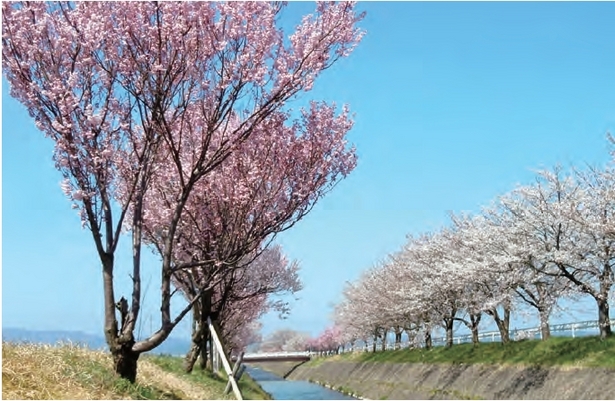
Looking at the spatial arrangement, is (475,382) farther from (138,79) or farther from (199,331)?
(138,79)

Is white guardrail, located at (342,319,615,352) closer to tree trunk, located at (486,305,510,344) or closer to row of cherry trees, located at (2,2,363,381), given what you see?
tree trunk, located at (486,305,510,344)

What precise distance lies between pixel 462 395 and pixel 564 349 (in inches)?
266

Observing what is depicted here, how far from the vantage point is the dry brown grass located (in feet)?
29.6

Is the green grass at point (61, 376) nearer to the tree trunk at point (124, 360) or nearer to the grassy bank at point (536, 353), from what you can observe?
the tree trunk at point (124, 360)

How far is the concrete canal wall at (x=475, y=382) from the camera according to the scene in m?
24.3

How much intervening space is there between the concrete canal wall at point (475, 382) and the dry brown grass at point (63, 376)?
15.7 m

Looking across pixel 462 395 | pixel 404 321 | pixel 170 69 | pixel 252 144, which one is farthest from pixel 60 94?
pixel 404 321

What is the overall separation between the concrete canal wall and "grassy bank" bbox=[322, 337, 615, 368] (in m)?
Result: 0.42

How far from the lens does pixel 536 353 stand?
3072 cm

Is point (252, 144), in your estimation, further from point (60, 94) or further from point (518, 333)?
point (518, 333)

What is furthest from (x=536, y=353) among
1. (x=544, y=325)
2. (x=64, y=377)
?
(x=64, y=377)

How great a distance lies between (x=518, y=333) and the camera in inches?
1515

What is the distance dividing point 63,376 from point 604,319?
22.8m

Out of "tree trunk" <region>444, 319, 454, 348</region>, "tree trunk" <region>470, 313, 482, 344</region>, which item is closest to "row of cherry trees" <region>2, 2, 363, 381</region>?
"tree trunk" <region>470, 313, 482, 344</region>
